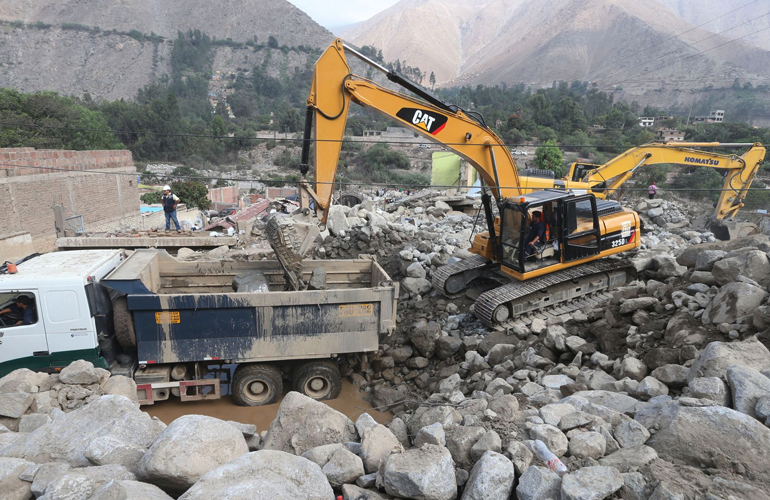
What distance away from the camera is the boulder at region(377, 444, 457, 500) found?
109 inches

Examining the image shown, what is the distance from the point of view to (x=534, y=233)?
26.6 ft

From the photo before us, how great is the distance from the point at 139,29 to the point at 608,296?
155124 mm

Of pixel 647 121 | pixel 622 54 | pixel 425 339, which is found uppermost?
pixel 622 54

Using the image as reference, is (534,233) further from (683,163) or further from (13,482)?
(13,482)

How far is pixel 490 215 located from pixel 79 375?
6.50 meters

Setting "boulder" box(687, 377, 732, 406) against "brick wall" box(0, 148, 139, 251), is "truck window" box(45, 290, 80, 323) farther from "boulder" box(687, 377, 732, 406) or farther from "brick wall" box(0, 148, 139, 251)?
"brick wall" box(0, 148, 139, 251)

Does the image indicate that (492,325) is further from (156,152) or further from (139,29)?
(139,29)

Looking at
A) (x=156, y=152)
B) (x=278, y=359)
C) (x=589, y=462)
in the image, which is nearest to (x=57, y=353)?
(x=278, y=359)

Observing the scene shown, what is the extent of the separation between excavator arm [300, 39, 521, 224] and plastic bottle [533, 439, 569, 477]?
4.85 m

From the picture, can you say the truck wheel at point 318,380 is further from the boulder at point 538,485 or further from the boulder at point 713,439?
the boulder at point 713,439

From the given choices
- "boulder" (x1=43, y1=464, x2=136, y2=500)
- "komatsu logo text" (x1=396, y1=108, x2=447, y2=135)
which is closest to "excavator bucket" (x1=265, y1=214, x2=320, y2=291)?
"komatsu logo text" (x1=396, y1=108, x2=447, y2=135)

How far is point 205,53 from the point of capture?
128625 millimetres

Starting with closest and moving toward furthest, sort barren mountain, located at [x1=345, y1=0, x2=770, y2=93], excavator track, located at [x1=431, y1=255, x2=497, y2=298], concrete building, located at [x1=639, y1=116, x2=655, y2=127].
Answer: excavator track, located at [x1=431, y1=255, x2=497, y2=298], concrete building, located at [x1=639, y1=116, x2=655, y2=127], barren mountain, located at [x1=345, y1=0, x2=770, y2=93]

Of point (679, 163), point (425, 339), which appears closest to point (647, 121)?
point (679, 163)
